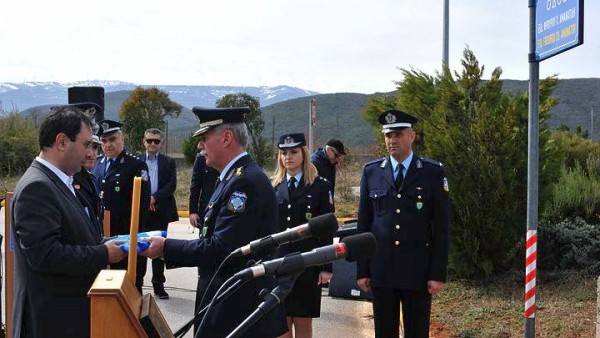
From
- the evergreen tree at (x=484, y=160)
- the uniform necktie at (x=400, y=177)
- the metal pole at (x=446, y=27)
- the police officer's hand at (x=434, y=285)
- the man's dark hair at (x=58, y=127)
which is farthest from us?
the metal pole at (x=446, y=27)

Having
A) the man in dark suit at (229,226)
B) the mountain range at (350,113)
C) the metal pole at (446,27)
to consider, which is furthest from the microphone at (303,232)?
the mountain range at (350,113)

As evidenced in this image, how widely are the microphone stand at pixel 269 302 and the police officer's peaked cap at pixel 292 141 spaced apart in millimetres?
3636

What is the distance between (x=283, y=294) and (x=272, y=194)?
1.24 meters

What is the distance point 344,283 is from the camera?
8742 mm

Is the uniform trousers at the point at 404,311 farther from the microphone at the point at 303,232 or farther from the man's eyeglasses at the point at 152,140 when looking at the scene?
the man's eyeglasses at the point at 152,140

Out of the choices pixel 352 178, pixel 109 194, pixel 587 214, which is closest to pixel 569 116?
pixel 352 178

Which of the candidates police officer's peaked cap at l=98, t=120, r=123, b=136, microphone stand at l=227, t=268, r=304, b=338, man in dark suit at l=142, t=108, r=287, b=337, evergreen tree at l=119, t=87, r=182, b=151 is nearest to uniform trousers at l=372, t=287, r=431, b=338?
man in dark suit at l=142, t=108, r=287, b=337

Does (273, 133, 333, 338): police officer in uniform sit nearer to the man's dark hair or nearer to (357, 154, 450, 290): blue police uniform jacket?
(357, 154, 450, 290): blue police uniform jacket

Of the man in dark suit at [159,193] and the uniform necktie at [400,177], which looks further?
the man in dark suit at [159,193]

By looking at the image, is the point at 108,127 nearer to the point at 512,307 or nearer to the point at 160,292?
the point at 160,292

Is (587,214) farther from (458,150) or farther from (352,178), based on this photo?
(352,178)

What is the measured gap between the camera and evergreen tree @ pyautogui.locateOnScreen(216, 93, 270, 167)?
3128 cm

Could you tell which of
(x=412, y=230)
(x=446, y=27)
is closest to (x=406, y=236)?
(x=412, y=230)

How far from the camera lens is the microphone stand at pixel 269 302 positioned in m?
2.40
